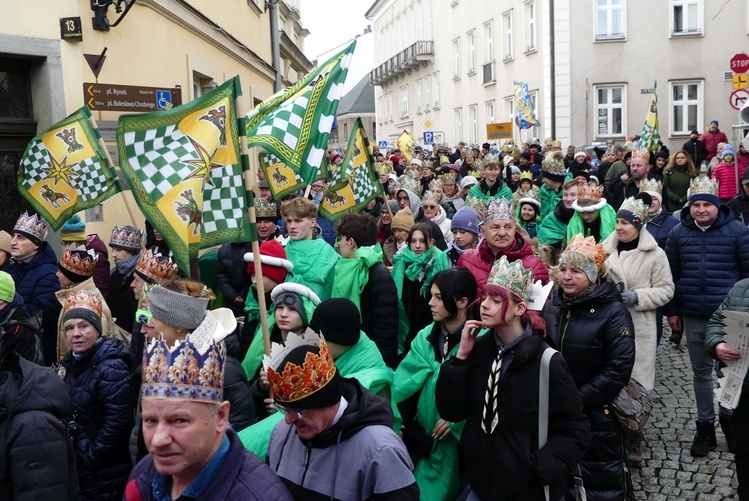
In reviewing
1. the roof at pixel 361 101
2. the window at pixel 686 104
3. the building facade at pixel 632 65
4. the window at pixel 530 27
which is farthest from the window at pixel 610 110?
the roof at pixel 361 101

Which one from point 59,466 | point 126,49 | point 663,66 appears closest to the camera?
point 59,466

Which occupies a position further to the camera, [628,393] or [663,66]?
[663,66]

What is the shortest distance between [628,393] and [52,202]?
197 inches

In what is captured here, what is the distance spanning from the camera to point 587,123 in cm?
3228

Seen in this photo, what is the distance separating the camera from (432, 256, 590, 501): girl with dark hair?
12.8 ft

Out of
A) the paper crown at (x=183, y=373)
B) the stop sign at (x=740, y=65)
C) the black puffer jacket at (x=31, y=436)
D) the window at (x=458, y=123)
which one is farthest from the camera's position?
the window at (x=458, y=123)

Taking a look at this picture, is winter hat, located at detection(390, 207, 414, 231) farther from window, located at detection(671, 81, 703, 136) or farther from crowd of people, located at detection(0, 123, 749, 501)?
window, located at detection(671, 81, 703, 136)

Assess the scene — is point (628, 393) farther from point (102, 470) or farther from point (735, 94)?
point (735, 94)

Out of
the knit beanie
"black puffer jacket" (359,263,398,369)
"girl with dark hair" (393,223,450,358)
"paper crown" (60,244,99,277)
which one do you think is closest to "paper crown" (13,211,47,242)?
"paper crown" (60,244,99,277)

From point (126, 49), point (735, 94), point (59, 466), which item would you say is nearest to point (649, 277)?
point (59, 466)

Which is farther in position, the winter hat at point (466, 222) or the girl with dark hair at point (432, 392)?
the winter hat at point (466, 222)

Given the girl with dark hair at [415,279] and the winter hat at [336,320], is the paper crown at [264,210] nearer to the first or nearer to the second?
the girl with dark hair at [415,279]

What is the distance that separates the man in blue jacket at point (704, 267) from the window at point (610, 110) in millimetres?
26439

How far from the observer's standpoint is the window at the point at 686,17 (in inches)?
1258
